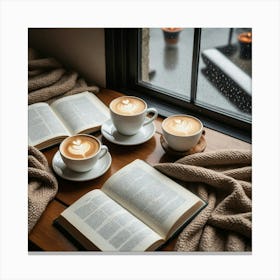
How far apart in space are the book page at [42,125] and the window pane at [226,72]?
1.39 ft

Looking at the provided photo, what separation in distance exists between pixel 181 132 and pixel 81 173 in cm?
26

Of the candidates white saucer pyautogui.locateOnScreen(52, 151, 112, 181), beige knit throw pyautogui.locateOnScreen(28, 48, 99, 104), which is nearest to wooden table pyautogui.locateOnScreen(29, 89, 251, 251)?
white saucer pyautogui.locateOnScreen(52, 151, 112, 181)

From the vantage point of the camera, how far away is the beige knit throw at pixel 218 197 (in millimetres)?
946

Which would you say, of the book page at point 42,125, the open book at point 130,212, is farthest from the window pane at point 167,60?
the open book at point 130,212

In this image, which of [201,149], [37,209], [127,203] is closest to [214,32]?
[201,149]

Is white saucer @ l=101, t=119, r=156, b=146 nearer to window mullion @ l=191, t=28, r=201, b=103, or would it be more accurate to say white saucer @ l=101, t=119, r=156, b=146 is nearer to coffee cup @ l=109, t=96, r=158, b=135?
coffee cup @ l=109, t=96, r=158, b=135

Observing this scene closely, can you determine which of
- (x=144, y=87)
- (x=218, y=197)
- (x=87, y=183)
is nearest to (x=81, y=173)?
(x=87, y=183)

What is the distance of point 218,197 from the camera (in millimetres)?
1048

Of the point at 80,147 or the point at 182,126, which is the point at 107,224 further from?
the point at 182,126

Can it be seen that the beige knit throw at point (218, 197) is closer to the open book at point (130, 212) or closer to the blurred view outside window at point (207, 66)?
the open book at point (130, 212)

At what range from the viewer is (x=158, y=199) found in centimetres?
101

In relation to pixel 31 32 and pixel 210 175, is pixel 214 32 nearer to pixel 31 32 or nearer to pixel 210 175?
pixel 210 175

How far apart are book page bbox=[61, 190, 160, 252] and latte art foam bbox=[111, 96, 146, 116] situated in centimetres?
26

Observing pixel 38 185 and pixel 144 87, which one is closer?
pixel 38 185
